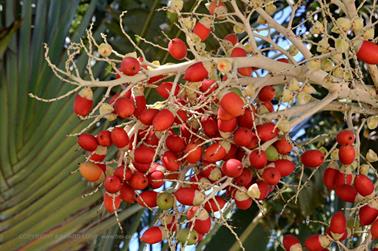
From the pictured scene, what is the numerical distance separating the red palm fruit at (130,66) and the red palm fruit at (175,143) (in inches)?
4.5

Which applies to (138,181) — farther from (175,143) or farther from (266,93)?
(266,93)

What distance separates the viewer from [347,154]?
3.55 feet

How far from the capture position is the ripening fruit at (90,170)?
1.07 metres

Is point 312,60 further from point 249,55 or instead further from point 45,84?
point 45,84

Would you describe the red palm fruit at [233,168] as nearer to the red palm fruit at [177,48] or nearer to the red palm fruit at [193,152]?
the red palm fruit at [193,152]

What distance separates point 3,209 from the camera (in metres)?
1.63

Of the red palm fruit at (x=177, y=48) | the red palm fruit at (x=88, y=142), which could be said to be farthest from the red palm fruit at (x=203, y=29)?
the red palm fruit at (x=88, y=142)

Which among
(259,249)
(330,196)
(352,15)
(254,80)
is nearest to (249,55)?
(254,80)

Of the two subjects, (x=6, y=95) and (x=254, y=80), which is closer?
(x=254, y=80)

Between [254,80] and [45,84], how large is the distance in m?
0.93

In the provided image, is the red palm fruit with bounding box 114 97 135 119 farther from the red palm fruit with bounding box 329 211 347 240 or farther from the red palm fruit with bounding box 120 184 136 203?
the red palm fruit with bounding box 329 211 347 240

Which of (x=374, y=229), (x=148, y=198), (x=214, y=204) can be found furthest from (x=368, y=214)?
(x=148, y=198)

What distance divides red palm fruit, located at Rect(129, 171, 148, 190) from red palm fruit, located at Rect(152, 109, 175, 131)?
9cm

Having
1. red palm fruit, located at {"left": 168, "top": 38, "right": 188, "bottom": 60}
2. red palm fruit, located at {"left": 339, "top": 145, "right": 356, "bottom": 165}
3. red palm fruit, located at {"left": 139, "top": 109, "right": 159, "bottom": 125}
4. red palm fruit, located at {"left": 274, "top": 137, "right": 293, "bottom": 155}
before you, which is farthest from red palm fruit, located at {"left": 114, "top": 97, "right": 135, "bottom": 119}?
red palm fruit, located at {"left": 339, "top": 145, "right": 356, "bottom": 165}
